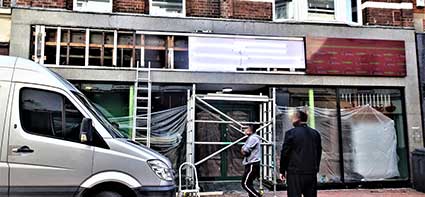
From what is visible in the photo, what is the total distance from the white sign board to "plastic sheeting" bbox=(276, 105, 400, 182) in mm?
1310

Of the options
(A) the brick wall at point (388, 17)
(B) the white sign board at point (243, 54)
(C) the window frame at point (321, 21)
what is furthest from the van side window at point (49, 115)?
(A) the brick wall at point (388, 17)

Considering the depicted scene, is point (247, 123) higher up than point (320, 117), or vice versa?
point (320, 117)

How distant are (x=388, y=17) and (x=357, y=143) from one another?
3.87 m

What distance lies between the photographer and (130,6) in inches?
405

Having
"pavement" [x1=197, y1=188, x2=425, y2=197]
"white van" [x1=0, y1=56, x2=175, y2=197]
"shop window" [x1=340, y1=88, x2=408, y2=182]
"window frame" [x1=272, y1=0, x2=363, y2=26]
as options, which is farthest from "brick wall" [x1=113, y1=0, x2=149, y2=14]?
"shop window" [x1=340, y1=88, x2=408, y2=182]

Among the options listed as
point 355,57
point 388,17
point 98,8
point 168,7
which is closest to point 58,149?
point 98,8

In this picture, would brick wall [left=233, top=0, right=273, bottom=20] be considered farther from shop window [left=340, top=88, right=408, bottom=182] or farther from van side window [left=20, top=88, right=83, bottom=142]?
van side window [left=20, top=88, right=83, bottom=142]

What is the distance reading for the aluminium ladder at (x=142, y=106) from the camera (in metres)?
9.34

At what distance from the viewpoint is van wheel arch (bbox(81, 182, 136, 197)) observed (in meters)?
5.82

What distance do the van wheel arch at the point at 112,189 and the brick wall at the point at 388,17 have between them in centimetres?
876

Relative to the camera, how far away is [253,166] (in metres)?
8.48

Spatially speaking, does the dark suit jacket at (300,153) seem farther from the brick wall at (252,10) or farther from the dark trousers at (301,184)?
the brick wall at (252,10)

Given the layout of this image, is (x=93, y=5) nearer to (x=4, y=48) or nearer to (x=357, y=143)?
(x=4, y=48)

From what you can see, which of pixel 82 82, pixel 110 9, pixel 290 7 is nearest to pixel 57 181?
pixel 82 82
